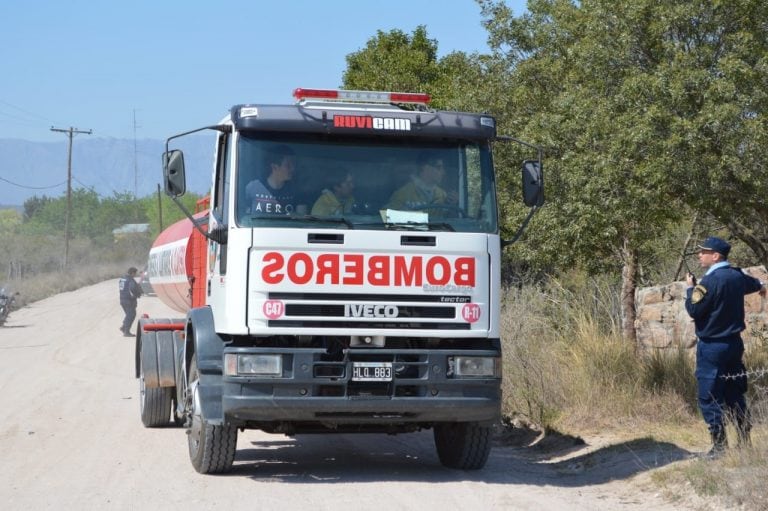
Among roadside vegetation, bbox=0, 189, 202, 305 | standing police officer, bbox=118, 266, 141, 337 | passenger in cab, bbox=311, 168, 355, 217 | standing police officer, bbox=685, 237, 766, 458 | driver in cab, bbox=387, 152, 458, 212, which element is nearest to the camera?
passenger in cab, bbox=311, 168, 355, 217

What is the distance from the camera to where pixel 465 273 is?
8.75 m

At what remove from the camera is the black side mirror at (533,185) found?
9.35 m

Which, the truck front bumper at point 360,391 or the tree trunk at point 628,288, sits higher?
the tree trunk at point 628,288

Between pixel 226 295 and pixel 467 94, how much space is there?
32.0ft

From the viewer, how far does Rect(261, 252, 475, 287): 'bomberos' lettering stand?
27.9 feet

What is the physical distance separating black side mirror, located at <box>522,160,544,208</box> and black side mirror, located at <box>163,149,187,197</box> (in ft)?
9.10

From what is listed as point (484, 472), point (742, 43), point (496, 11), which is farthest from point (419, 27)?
point (484, 472)

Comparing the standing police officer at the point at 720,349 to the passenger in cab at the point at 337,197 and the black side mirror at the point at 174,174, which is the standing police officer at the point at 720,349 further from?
the black side mirror at the point at 174,174

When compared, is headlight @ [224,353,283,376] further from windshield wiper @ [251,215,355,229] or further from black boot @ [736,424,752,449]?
black boot @ [736,424,752,449]

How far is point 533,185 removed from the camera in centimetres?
938

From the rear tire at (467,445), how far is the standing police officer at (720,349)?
1.81 m

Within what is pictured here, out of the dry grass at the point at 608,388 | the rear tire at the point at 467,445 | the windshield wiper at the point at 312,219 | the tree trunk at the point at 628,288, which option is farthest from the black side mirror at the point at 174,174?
the tree trunk at the point at 628,288

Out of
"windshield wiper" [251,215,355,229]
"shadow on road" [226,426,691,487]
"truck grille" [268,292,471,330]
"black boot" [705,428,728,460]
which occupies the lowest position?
"shadow on road" [226,426,691,487]

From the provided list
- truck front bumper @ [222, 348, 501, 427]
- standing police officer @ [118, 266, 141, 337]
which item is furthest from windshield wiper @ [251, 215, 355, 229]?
standing police officer @ [118, 266, 141, 337]
